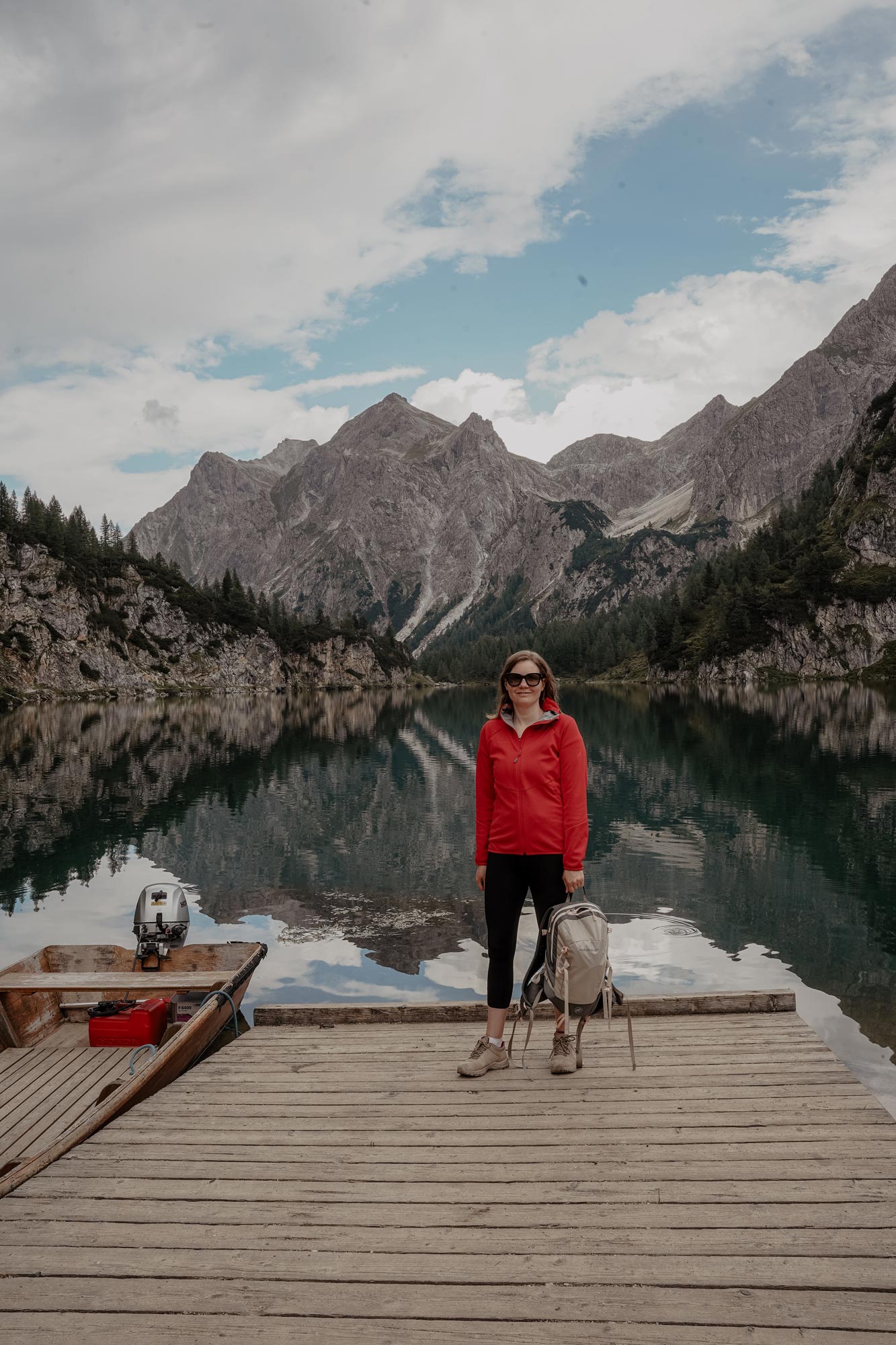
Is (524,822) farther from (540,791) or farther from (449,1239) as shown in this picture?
(449,1239)

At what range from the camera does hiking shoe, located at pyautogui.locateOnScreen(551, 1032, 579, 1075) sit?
30.6ft

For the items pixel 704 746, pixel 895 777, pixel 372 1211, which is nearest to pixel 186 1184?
pixel 372 1211

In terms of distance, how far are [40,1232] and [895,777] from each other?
154 ft

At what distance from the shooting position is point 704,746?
217ft

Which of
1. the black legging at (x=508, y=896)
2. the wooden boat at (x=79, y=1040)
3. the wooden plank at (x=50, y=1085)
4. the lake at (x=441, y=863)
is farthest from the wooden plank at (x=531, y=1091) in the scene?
the lake at (x=441, y=863)

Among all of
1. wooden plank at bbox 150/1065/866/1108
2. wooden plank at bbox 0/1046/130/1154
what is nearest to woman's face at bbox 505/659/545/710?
wooden plank at bbox 150/1065/866/1108

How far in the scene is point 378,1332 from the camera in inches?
198

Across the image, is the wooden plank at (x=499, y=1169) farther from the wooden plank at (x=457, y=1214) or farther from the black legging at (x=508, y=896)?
the black legging at (x=508, y=896)

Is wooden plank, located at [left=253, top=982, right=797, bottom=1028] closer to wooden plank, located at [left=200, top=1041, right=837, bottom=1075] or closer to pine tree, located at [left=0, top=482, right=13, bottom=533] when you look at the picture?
wooden plank, located at [left=200, top=1041, right=837, bottom=1075]

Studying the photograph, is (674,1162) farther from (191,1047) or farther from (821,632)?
(821,632)

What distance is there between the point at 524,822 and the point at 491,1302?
4720 millimetres

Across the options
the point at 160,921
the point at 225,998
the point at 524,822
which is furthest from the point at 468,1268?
the point at 160,921

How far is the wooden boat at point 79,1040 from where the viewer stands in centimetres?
950

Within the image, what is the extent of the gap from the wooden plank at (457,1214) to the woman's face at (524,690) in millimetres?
4862
